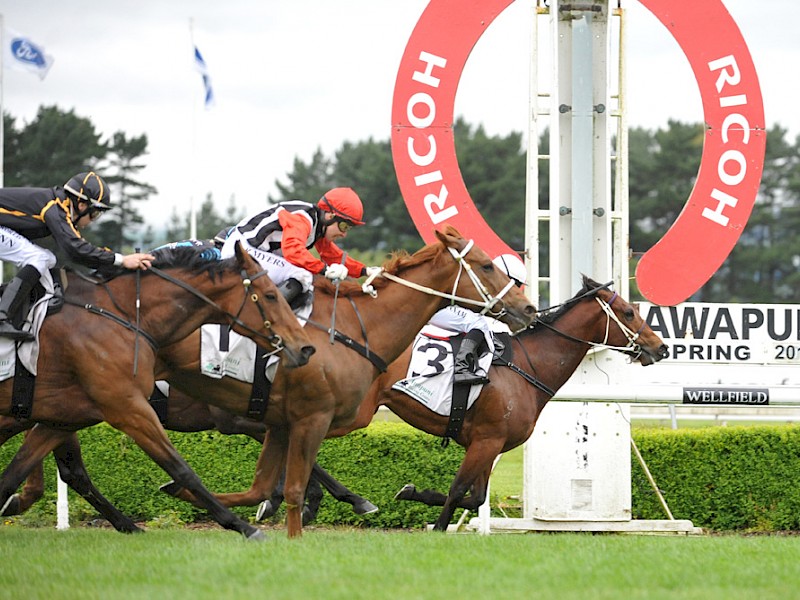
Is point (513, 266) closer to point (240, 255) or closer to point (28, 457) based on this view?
point (240, 255)

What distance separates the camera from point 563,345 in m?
8.13

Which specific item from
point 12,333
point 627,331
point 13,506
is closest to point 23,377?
point 12,333

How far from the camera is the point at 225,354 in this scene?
22.0ft

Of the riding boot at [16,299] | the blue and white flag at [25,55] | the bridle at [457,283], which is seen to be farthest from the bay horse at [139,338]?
the blue and white flag at [25,55]

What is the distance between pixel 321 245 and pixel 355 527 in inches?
103

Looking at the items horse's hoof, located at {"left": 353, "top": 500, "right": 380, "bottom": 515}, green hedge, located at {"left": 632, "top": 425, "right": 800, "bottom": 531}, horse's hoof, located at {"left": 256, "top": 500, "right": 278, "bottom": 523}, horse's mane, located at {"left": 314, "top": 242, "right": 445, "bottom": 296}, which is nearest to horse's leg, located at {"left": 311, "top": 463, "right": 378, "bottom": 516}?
horse's hoof, located at {"left": 353, "top": 500, "right": 380, "bottom": 515}

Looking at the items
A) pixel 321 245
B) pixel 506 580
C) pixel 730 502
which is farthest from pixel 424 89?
pixel 506 580

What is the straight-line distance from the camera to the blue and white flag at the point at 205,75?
2311 centimetres

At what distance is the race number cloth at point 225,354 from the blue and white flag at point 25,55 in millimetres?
15492

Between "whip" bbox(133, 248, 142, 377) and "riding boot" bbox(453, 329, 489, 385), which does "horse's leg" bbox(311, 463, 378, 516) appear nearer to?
"riding boot" bbox(453, 329, 489, 385)

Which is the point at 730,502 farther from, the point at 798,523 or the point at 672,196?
the point at 672,196

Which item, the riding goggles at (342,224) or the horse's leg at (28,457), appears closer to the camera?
the horse's leg at (28,457)

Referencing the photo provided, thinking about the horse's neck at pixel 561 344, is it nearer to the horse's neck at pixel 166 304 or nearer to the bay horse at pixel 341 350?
the bay horse at pixel 341 350

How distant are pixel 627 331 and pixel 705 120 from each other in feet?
5.88
